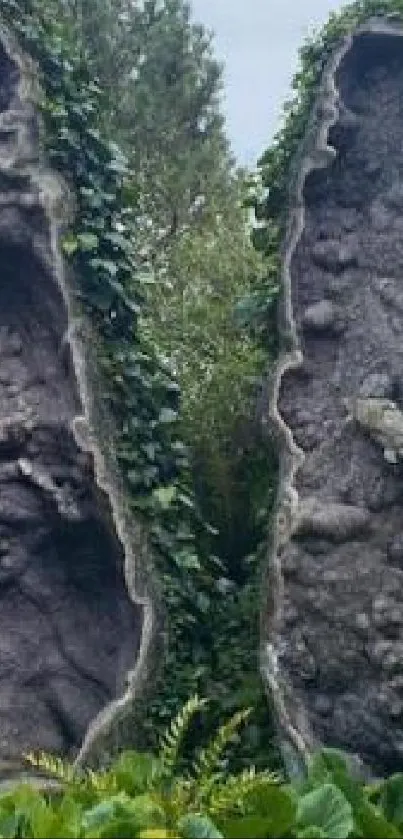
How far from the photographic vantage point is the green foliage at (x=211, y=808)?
217 cm

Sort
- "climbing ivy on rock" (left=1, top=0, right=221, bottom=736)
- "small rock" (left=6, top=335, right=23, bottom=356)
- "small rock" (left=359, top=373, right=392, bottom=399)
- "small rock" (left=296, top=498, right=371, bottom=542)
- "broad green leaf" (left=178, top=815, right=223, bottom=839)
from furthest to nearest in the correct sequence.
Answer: "small rock" (left=6, top=335, right=23, bottom=356) → "small rock" (left=359, top=373, right=392, bottom=399) → "climbing ivy on rock" (left=1, top=0, right=221, bottom=736) → "small rock" (left=296, top=498, right=371, bottom=542) → "broad green leaf" (left=178, top=815, right=223, bottom=839)

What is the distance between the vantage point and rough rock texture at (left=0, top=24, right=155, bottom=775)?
5.53 meters

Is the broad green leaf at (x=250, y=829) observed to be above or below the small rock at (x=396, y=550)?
below

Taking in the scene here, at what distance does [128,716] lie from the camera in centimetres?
A: 509

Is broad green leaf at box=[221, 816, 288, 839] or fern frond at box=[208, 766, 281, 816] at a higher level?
fern frond at box=[208, 766, 281, 816]

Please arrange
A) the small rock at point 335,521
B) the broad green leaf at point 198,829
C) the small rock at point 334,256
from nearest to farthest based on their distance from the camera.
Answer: the broad green leaf at point 198,829, the small rock at point 335,521, the small rock at point 334,256

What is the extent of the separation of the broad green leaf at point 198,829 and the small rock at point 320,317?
13.4 ft

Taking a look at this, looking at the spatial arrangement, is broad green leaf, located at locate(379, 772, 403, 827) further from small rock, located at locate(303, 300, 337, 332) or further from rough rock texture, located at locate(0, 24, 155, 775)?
small rock, located at locate(303, 300, 337, 332)

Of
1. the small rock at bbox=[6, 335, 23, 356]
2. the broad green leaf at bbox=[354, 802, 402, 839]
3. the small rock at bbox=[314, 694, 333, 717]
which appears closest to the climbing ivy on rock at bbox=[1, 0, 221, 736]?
the small rock at bbox=[6, 335, 23, 356]

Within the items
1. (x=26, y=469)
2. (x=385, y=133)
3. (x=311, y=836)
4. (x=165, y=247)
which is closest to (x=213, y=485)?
(x=26, y=469)

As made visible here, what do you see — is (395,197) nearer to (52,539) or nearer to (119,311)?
(119,311)

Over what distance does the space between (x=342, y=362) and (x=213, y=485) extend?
3.72 feet

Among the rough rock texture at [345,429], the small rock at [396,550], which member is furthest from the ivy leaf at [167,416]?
the small rock at [396,550]

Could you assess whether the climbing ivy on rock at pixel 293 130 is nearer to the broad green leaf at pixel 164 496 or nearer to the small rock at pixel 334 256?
the small rock at pixel 334 256
